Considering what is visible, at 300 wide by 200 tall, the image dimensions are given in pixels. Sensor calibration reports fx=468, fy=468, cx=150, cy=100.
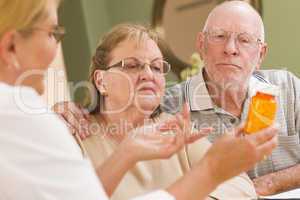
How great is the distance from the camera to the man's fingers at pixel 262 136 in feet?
2.67

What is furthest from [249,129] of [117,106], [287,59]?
[287,59]

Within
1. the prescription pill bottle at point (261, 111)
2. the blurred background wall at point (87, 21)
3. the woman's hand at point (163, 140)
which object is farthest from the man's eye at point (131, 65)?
the blurred background wall at point (87, 21)

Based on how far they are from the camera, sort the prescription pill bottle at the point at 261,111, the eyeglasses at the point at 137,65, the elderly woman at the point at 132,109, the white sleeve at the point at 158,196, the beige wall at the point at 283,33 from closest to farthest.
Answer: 1. the white sleeve at the point at 158,196
2. the prescription pill bottle at the point at 261,111
3. the elderly woman at the point at 132,109
4. the eyeglasses at the point at 137,65
5. the beige wall at the point at 283,33

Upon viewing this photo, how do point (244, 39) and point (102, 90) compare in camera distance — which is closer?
point (102, 90)

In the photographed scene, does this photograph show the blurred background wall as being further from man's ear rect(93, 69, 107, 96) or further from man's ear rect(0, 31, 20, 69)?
man's ear rect(0, 31, 20, 69)

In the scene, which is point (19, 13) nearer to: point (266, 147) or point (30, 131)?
point (30, 131)

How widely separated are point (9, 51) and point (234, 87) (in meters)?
1.09

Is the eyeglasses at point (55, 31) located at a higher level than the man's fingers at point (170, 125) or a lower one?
higher

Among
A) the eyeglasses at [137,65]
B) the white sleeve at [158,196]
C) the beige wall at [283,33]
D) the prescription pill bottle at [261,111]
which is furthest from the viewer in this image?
the beige wall at [283,33]

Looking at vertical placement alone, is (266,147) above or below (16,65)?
below

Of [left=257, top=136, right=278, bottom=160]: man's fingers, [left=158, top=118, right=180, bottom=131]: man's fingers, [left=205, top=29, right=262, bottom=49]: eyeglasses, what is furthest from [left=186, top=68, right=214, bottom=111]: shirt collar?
[left=257, top=136, right=278, bottom=160]: man's fingers

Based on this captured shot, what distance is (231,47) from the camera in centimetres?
170

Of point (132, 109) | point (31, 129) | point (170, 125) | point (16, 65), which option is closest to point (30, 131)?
point (31, 129)

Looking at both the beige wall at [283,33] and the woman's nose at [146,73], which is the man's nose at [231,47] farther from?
the beige wall at [283,33]
